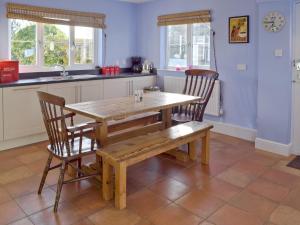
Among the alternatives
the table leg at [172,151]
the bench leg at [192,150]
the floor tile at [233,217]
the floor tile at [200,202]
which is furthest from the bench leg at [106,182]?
the bench leg at [192,150]

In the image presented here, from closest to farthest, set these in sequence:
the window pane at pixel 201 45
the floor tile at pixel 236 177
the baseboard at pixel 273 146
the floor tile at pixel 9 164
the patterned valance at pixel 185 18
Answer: the floor tile at pixel 236 177
the floor tile at pixel 9 164
the baseboard at pixel 273 146
the patterned valance at pixel 185 18
the window pane at pixel 201 45

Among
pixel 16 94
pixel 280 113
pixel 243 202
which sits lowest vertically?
pixel 243 202

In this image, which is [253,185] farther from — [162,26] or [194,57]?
[162,26]

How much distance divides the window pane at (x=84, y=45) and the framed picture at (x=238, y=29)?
98.8 inches

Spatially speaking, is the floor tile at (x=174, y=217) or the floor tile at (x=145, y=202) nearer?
the floor tile at (x=174, y=217)

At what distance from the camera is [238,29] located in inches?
169

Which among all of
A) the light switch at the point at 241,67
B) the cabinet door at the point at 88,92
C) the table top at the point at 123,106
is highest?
the light switch at the point at 241,67

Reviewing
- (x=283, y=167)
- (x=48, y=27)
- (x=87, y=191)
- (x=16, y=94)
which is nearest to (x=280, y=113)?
(x=283, y=167)

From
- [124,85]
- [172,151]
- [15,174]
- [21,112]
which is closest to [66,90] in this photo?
[21,112]

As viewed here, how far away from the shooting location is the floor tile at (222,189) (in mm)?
2689

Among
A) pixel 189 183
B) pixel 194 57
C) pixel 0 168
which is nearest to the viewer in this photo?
pixel 189 183

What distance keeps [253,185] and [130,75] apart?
305cm

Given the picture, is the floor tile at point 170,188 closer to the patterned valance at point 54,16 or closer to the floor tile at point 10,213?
the floor tile at point 10,213

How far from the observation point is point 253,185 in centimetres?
290
